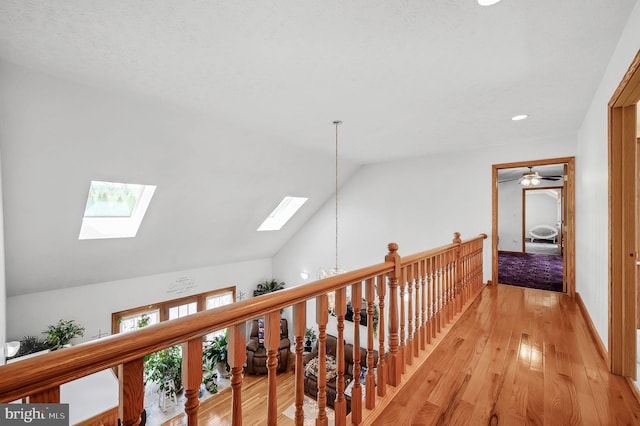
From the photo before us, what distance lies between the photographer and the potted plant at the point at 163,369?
15.2 feet

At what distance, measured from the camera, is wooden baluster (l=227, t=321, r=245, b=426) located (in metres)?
0.86

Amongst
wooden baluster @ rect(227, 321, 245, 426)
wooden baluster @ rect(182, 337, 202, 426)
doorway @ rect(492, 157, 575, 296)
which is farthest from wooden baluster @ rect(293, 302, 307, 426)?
doorway @ rect(492, 157, 575, 296)

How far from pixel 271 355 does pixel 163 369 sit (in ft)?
A: 16.2

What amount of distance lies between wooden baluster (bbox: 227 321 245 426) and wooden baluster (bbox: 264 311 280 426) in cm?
11

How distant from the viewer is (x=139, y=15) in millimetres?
1601

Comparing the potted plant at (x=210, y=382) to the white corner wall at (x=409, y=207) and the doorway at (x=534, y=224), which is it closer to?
the white corner wall at (x=409, y=207)

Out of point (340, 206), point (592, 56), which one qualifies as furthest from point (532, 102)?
point (340, 206)

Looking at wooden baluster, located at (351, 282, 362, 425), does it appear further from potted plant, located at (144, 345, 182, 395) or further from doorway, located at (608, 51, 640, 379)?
potted plant, located at (144, 345, 182, 395)

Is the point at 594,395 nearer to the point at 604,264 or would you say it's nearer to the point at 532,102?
the point at 604,264

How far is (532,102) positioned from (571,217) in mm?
1987

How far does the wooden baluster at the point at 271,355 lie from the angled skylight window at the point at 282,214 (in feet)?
17.7

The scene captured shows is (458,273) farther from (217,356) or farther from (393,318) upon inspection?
(217,356)

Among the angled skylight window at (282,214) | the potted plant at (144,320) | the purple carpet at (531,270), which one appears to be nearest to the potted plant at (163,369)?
the potted plant at (144,320)

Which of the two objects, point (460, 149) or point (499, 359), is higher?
point (460, 149)
